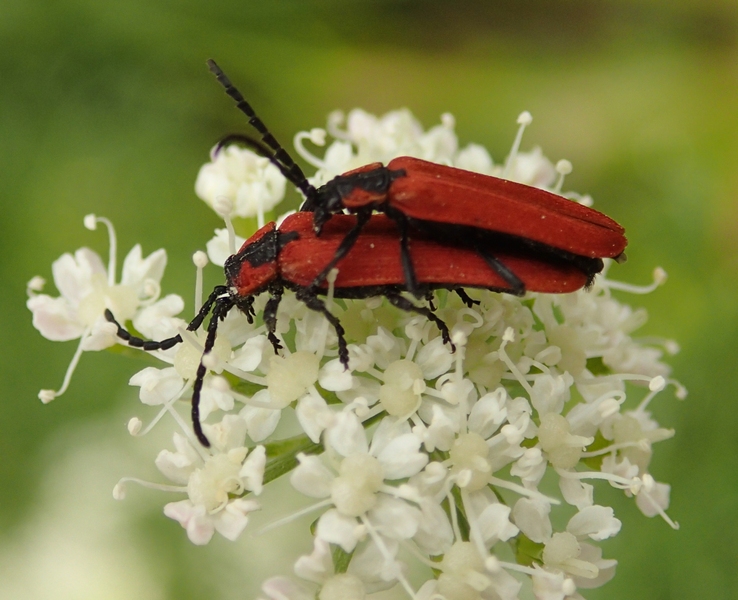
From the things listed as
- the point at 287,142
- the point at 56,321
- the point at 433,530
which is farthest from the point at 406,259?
the point at 287,142

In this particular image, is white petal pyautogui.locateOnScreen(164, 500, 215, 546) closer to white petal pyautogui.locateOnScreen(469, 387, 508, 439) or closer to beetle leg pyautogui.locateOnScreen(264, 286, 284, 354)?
beetle leg pyautogui.locateOnScreen(264, 286, 284, 354)

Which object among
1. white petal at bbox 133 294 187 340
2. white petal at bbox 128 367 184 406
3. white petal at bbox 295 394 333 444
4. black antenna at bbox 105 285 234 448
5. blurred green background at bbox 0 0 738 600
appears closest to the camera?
white petal at bbox 295 394 333 444

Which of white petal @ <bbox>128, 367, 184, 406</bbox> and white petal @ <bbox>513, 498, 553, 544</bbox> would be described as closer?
white petal @ <bbox>513, 498, 553, 544</bbox>

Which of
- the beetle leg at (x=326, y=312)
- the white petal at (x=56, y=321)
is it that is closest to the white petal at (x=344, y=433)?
the beetle leg at (x=326, y=312)

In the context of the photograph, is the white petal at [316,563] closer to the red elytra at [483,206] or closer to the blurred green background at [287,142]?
the red elytra at [483,206]

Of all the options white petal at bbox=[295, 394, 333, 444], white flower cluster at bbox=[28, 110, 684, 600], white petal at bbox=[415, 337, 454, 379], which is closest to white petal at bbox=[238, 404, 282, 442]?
white flower cluster at bbox=[28, 110, 684, 600]

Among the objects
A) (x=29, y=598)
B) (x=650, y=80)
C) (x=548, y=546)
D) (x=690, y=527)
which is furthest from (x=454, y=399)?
(x=650, y=80)

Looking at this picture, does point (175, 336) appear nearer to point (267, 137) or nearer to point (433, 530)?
point (267, 137)
